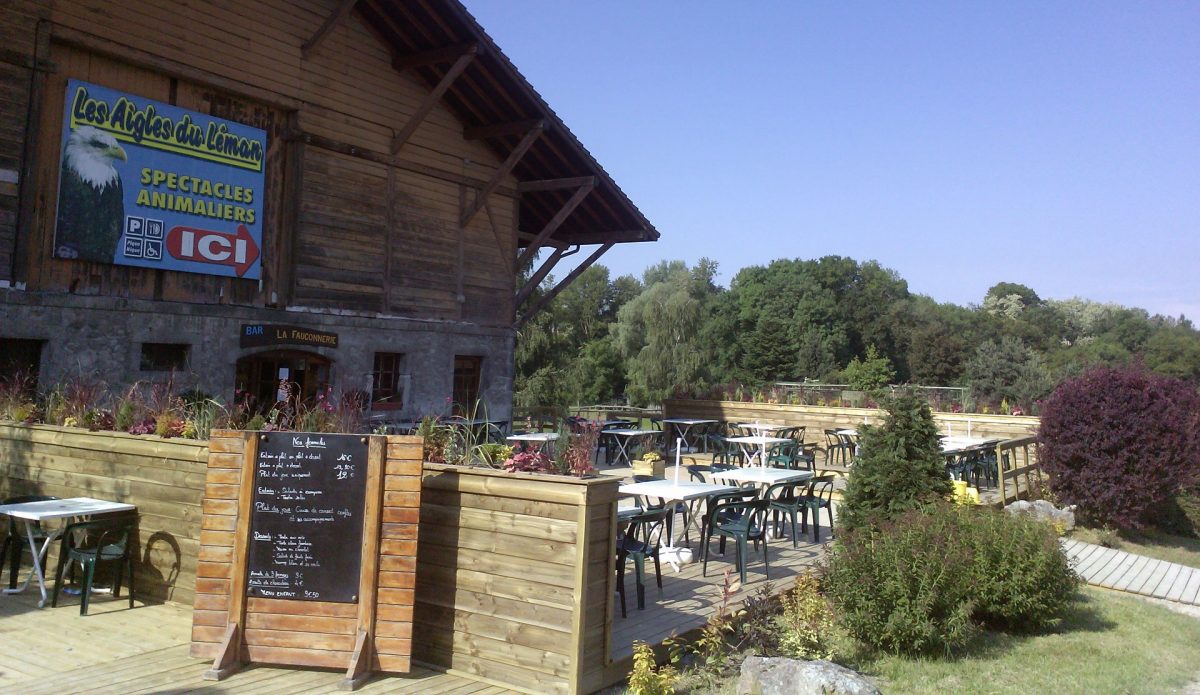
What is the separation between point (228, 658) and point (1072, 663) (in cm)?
540

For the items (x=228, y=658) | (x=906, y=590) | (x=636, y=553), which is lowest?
(x=228, y=658)

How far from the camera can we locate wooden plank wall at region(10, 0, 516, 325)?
402 inches

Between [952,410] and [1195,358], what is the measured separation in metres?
50.6

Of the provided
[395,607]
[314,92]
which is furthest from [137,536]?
[314,92]

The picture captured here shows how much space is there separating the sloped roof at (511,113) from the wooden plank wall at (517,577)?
32.2 ft

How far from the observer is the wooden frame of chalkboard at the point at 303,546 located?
4793 millimetres

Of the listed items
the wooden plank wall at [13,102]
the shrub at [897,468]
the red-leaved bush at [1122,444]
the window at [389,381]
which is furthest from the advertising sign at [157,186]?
the red-leaved bush at [1122,444]

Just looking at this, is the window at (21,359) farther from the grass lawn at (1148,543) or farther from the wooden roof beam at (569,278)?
the grass lawn at (1148,543)

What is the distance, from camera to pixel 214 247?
11.5m

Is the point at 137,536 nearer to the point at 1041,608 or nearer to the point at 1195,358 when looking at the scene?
the point at 1041,608

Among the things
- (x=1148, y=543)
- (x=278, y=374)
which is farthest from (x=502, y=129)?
(x=1148, y=543)

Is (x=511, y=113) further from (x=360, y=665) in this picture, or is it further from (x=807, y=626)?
(x=360, y=665)

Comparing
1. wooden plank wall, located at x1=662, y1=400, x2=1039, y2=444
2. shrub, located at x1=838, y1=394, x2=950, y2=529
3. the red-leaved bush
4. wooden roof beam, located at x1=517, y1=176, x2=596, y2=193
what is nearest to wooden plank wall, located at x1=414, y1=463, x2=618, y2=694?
shrub, located at x1=838, y1=394, x2=950, y2=529

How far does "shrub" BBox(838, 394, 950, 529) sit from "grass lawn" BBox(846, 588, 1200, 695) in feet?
3.92
